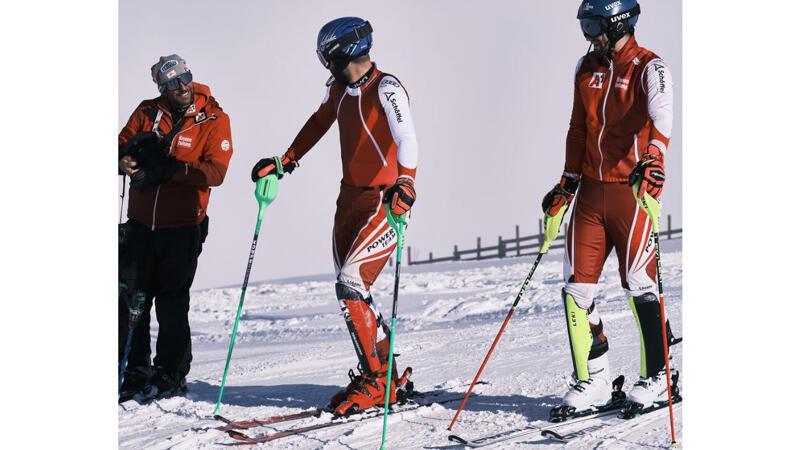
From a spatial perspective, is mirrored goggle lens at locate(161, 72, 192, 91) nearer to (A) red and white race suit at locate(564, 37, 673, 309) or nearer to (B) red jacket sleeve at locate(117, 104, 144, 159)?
(B) red jacket sleeve at locate(117, 104, 144, 159)

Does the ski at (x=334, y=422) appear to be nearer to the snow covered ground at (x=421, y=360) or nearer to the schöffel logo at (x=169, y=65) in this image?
the snow covered ground at (x=421, y=360)

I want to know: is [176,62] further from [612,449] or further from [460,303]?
[460,303]

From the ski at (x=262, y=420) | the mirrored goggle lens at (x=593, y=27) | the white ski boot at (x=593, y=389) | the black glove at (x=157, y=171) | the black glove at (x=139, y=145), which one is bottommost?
the ski at (x=262, y=420)

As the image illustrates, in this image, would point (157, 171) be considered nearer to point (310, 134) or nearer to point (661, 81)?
point (310, 134)

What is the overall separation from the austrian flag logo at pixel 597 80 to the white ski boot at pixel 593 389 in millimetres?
1210

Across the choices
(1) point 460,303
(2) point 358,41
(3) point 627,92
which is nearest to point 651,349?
(3) point 627,92

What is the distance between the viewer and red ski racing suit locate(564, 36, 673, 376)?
4.12m

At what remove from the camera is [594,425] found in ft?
13.7

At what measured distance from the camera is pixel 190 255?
16.7 feet

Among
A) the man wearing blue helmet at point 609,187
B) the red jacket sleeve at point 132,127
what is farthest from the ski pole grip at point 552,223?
the red jacket sleeve at point 132,127

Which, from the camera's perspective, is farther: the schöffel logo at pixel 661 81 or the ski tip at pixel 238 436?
the ski tip at pixel 238 436

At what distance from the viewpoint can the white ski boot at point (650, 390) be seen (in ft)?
14.1

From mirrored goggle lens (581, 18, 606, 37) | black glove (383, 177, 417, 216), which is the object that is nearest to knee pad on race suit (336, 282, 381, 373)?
black glove (383, 177, 417, 216)
